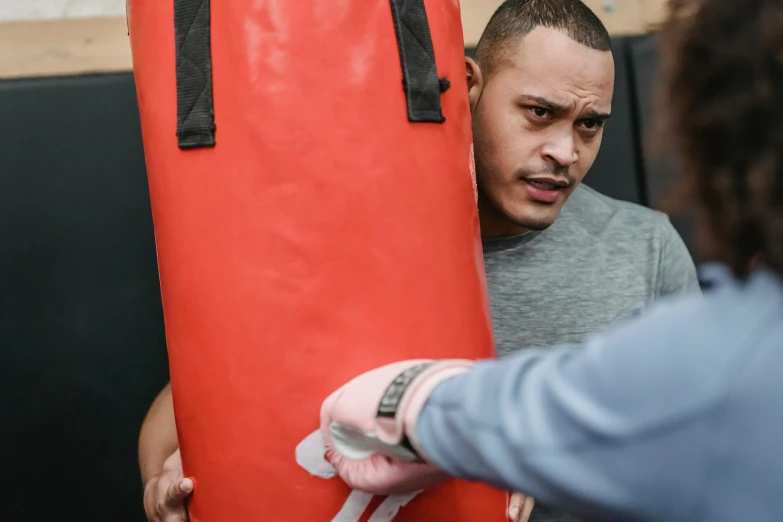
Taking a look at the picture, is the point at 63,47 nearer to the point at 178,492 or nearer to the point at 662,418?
the point at 178,492

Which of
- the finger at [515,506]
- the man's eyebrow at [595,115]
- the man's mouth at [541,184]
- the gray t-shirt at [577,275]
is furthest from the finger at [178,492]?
the man's eyebrow at [595,115]

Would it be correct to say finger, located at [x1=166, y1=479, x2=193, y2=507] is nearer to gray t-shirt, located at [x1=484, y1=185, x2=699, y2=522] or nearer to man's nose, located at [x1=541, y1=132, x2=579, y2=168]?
gray t-shirt, located at [x1=484, y1=185, x2=699, y2=522]

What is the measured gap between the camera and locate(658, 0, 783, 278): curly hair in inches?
17.1

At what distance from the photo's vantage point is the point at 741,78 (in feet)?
1.45

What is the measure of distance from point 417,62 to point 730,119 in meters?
0.35

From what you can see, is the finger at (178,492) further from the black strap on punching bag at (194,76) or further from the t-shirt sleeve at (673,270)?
the t-shirt sleeve at (673,270)

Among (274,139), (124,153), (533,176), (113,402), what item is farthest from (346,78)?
(113,402)

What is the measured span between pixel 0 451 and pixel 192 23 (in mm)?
813

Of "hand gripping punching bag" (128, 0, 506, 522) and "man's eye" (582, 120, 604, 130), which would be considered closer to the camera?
"hand gripping punching bag" (128, 0, 506, 522)

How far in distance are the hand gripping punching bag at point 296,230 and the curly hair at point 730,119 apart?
28 centimetres

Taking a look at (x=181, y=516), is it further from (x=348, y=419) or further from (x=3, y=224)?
(x=3, y=224)

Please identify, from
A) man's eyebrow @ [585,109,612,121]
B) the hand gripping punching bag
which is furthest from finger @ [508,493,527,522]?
man's eyebrow @ [585,109,612,121]

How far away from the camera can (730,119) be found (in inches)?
17.5

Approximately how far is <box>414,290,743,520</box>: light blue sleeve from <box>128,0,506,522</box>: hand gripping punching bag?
216 millimetres
